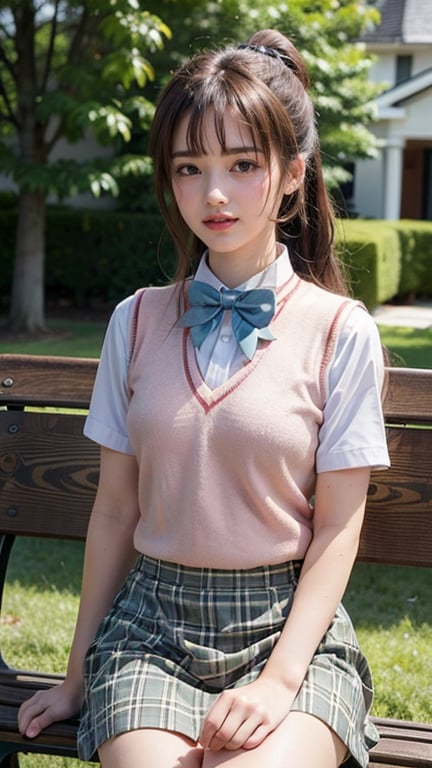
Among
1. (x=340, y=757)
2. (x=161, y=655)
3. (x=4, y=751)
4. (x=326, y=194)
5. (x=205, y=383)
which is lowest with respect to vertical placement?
(x=4, y=751)

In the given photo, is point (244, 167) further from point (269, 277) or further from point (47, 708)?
point (47, 708)

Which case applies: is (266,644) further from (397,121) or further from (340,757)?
(397,121)

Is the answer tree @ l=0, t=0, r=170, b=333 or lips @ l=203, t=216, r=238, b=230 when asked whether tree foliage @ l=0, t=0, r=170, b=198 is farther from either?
lips @ l=203, t=216, r=238, b=230

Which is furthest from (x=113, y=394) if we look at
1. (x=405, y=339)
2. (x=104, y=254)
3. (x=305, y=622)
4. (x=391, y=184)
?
(x=391, y=184)

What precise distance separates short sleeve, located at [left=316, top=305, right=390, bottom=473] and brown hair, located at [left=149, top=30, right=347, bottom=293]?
0.29m

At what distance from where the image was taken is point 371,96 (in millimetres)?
15008

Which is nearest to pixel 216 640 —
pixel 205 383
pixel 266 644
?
pixel 266 644

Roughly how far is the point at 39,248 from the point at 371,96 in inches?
198

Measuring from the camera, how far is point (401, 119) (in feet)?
74.0

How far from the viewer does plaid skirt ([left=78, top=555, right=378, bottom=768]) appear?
2.01 metres

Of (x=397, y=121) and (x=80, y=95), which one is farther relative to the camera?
(x=397, y=121)

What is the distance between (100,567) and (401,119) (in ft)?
70.5

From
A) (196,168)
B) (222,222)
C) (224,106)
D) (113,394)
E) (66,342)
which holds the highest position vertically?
(224,106)

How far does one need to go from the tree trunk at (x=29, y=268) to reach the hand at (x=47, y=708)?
460 inches
